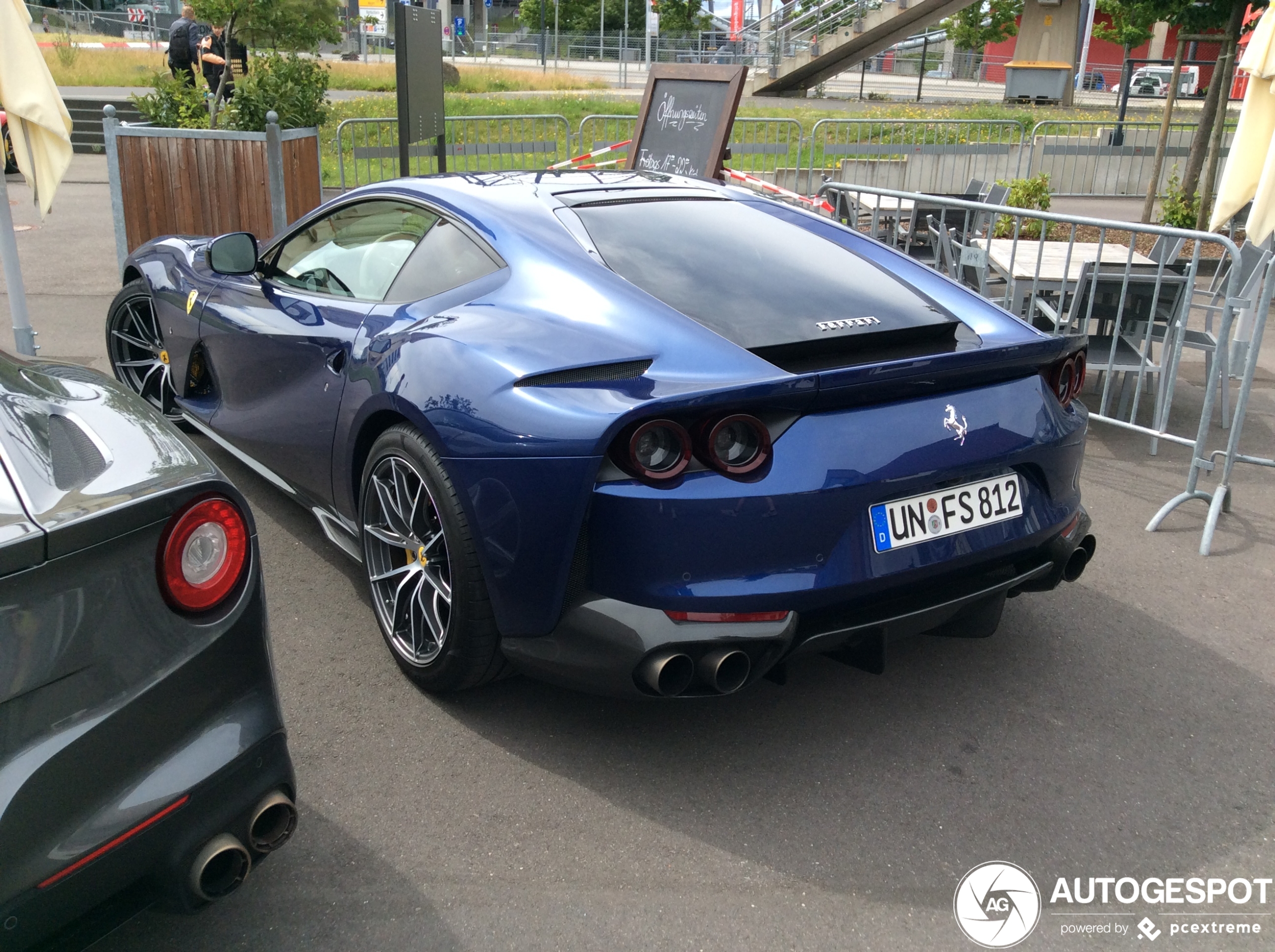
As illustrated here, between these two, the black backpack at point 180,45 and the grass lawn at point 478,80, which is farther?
the grass lawn at point 478,80

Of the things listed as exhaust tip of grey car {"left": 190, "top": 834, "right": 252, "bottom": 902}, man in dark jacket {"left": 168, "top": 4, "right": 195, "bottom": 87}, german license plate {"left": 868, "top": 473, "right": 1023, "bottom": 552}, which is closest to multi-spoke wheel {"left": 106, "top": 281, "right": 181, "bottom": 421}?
exhaust tip of grey car {"left": 190, "top": 834, "right": 252, "bottom": 902}

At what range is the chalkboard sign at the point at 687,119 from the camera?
850 centimetres

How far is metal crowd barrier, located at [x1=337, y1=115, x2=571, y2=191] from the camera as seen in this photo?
42.7 feet

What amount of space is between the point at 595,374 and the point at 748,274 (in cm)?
80

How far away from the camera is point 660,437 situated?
2.71 meters

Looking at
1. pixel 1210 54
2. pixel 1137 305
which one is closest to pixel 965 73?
pixel 1210 54

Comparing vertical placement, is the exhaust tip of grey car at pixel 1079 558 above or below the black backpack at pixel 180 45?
below

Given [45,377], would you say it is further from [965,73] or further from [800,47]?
[965,73]

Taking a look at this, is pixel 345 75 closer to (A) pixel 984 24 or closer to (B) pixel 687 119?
(B) pixel 687 119

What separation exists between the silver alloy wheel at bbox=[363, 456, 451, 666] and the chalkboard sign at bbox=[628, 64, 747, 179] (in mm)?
5426

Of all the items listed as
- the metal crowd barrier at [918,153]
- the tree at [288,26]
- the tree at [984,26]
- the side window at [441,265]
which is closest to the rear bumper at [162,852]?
the side window at [441,265]

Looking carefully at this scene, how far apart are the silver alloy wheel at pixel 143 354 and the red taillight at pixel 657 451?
10.8 feet

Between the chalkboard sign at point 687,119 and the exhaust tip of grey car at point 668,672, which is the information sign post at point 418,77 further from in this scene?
the exhaust tip of grey car at point 668,672

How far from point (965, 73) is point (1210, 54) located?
13.2m
